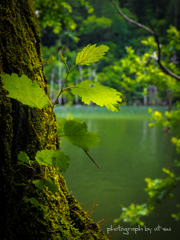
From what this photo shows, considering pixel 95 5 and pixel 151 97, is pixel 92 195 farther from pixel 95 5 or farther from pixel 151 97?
pixel 95 5

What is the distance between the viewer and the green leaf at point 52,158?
44 centimetres

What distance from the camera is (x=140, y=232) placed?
3.31m

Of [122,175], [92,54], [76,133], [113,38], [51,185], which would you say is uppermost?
[113,38]

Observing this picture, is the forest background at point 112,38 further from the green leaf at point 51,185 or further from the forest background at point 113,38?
the green leaf at point 51,185

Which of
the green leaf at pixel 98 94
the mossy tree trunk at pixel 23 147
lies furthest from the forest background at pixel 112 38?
the green leaf at pixel 98 94

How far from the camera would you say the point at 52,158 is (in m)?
0.44

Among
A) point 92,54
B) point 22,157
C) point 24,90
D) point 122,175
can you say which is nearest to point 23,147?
point 22,157

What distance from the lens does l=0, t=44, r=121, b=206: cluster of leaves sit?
0.43 m

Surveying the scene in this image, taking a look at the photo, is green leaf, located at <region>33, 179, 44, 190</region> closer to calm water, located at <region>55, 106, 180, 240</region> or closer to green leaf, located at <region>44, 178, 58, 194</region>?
green leaf, located at <region>44, 178, 58, 194</region>

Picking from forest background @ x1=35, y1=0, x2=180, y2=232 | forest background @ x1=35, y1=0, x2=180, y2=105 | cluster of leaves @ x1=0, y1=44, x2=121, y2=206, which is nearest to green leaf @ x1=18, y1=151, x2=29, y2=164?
cluster of leaves @ x1=0, y1=44, x2=121, y2=206

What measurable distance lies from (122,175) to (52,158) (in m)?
5.53

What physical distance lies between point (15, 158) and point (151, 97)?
31159 mm

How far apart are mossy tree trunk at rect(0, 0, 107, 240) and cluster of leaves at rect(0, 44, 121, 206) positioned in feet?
0.32

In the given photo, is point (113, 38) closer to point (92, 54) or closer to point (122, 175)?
point (122, 175)
